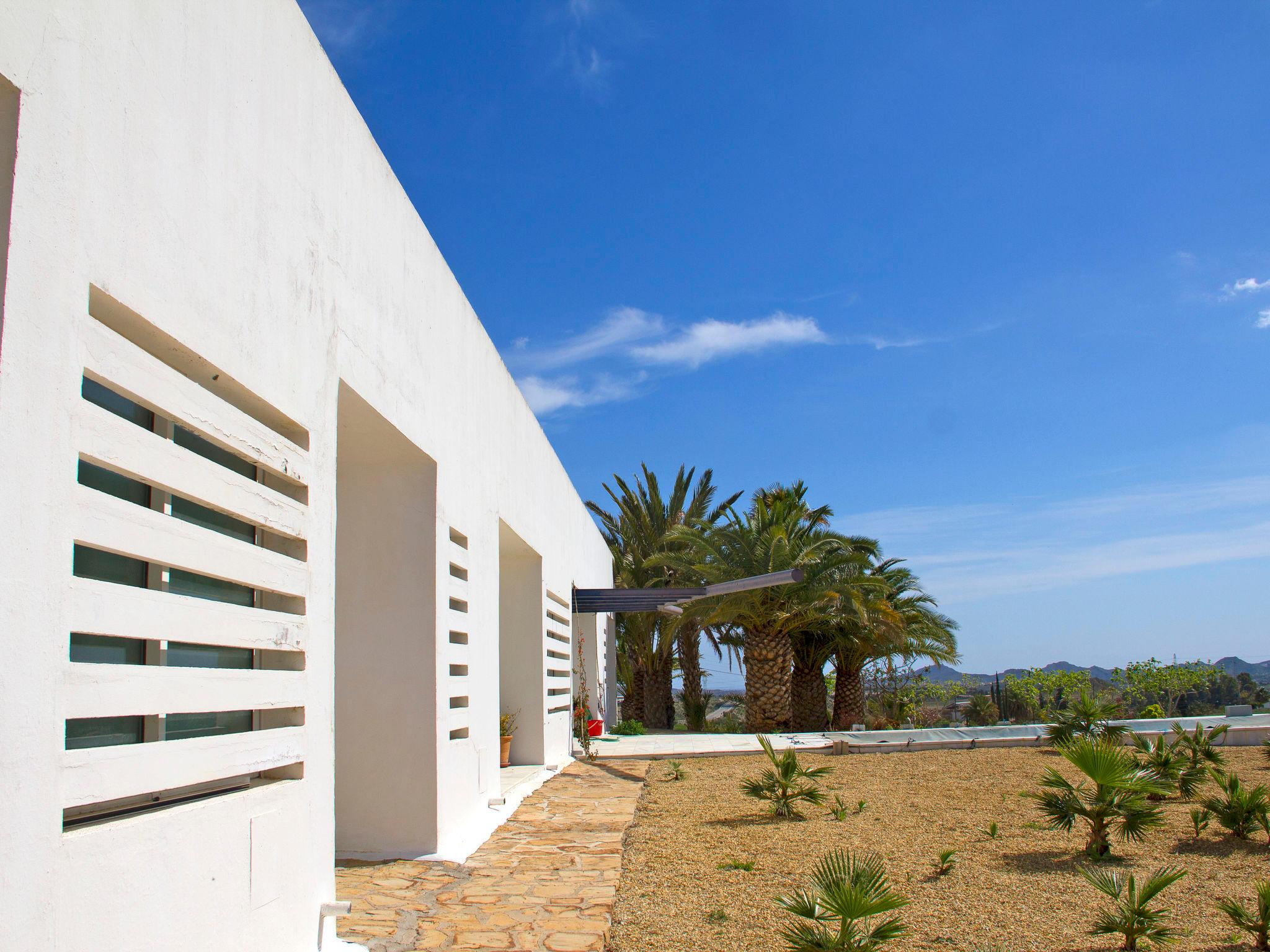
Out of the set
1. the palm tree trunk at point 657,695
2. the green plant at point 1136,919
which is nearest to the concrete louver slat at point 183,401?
the green plant at point 1136,919

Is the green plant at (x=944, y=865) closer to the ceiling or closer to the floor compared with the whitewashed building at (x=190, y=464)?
closer to the floor

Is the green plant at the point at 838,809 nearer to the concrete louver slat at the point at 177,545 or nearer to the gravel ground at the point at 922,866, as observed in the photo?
the gravel ground at the point at 922,866

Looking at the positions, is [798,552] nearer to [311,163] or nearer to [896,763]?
[896,763]

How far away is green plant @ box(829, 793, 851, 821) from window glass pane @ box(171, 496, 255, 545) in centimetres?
646

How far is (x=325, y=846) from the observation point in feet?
14.8

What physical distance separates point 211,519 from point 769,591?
17.7m

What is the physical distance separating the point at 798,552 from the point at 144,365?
1949 cm

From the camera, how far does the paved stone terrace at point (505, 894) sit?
486 cm

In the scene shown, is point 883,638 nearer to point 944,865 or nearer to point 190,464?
point 944,865

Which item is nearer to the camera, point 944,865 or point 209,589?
point 209,589

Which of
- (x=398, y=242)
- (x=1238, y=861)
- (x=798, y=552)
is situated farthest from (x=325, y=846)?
(x=798, y=552)

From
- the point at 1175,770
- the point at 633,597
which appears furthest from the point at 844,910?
Result: the point at 633,597

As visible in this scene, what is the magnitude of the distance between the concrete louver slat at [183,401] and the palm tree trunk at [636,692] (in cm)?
2309

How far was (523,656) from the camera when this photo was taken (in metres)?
12.2
